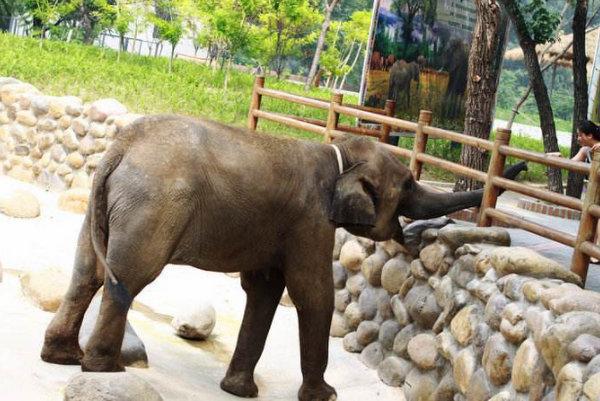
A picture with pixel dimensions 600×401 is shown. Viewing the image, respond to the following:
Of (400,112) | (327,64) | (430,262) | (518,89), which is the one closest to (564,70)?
(518,89)

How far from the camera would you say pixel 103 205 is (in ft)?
20.0

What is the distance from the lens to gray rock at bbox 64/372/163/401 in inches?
206

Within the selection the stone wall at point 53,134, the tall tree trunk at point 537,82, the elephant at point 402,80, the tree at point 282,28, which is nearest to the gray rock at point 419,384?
the stone wall at point 53,134

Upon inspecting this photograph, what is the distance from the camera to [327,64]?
30844 millimetres

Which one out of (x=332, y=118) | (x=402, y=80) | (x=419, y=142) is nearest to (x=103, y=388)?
(x=419, y=142)

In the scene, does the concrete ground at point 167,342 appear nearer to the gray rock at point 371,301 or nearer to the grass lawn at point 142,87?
the gray rock at point 371,301

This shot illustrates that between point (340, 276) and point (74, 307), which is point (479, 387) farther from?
point (340, 276)

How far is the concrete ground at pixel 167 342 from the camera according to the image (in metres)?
6.16

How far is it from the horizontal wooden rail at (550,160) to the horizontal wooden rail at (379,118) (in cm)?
123

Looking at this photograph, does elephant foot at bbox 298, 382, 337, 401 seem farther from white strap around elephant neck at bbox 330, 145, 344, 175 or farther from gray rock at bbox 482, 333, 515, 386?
white strap around elephant neck at bbox 330, 145, 344, 175

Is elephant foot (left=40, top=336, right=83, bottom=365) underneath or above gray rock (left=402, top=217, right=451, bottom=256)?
underneath

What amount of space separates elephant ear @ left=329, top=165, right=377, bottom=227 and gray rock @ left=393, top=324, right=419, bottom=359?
1177mm

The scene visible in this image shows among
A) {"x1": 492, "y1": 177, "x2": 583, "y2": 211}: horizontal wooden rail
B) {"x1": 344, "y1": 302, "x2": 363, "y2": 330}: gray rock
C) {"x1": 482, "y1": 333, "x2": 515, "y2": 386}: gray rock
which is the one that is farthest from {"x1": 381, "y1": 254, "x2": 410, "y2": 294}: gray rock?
{"x1": 482, "y1": 333, "x2": 515, "y2": 386}: gray rock

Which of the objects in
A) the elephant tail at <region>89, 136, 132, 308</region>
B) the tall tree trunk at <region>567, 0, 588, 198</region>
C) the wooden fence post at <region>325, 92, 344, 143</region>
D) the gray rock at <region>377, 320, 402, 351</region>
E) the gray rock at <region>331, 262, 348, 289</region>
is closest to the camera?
the elephant tail at <region>89, 136, 132, 308</region>
